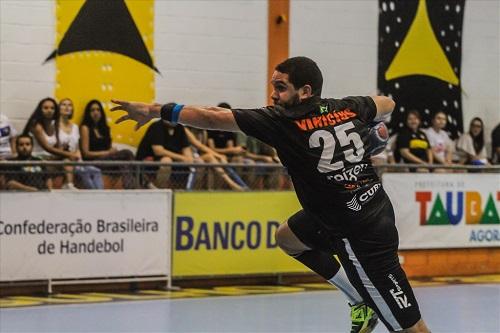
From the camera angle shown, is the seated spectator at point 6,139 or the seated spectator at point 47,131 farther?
the seated spectator at point 47,131

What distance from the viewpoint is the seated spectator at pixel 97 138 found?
12.9 m

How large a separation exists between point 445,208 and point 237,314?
461 cm

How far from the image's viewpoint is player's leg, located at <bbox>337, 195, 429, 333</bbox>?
5.72 m

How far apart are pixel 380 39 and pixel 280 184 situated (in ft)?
14.8

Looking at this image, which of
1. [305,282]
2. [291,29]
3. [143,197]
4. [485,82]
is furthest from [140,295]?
[485,82]

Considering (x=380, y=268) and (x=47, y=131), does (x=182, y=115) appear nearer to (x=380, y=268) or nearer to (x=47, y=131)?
(x=380, y=268)

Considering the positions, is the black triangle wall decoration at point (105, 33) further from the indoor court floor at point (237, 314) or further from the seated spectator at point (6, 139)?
the indoor court floor at point (237, 314)

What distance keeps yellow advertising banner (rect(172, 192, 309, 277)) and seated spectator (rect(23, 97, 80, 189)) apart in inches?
72.8

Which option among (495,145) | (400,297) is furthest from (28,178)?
(495,145)

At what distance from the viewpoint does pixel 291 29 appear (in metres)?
15.3

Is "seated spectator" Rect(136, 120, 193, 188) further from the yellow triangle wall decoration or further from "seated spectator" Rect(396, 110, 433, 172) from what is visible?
the yellow triangle wall decoration

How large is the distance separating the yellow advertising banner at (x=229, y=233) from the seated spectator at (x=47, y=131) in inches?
72.8

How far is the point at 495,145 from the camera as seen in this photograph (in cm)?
1642

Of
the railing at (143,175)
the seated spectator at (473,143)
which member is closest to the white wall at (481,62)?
the seated spectator at (473,143)
